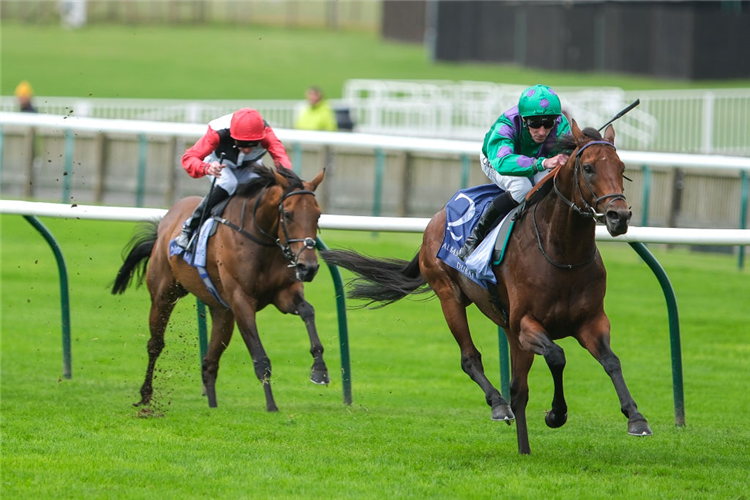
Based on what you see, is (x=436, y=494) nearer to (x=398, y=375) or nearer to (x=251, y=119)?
(x=251, y=119)

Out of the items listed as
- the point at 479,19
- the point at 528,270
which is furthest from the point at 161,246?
the point at 479,19

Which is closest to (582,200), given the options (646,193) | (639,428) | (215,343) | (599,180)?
(599,180)

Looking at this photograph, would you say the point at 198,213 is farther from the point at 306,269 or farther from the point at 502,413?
the point at 502,413

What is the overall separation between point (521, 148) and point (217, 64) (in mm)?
31676

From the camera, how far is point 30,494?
4.51 metres

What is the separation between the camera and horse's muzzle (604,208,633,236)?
464cm

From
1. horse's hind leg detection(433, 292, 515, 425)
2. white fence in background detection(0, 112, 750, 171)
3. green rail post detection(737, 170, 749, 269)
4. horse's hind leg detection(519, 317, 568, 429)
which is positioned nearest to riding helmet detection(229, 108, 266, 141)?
horse's hind leg detection(433, 292, 515, 425)

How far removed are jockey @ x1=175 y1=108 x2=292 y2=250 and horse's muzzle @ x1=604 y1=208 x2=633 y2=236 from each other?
262cm

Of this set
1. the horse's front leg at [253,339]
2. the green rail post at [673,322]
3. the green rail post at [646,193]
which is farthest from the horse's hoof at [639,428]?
the green rail post at [646,193]

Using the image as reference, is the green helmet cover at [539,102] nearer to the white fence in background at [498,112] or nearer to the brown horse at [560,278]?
the brown horse at [560,278]

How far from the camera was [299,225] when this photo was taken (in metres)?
6.41

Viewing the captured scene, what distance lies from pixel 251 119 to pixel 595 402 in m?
2.93

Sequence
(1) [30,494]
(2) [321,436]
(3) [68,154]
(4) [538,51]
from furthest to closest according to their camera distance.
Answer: (4) [538,51] < (3) [68,154] < (2) [321,436] < (1) [30,494]

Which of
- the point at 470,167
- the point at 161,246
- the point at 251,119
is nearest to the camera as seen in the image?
the point at 251,119
